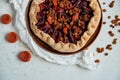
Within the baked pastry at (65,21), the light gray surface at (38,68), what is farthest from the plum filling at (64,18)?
the light gray surface at (38,68)

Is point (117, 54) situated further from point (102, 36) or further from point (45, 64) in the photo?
point (45, 64)

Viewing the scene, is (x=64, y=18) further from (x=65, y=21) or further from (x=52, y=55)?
(x=52, y=55)

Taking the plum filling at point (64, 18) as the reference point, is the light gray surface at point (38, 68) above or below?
below

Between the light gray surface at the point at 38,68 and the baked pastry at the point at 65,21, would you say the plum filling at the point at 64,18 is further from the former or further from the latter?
the light gray surface at the point at 38,68

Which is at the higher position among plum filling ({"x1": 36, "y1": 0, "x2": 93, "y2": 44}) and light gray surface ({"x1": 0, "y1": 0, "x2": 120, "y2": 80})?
plum filling ({"x1": 36, "y1": 0, "x2": 93, "y2": 44})

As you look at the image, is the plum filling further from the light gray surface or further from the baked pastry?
the light gray surface

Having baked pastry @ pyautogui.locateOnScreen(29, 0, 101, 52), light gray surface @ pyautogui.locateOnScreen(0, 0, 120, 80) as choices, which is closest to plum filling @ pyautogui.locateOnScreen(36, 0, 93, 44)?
baked pastry @ pyautogui.locateOnScreen(29, 0, 101, 52)

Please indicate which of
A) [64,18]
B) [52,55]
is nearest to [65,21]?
[64,18]

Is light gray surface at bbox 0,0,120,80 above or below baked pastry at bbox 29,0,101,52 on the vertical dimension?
below
